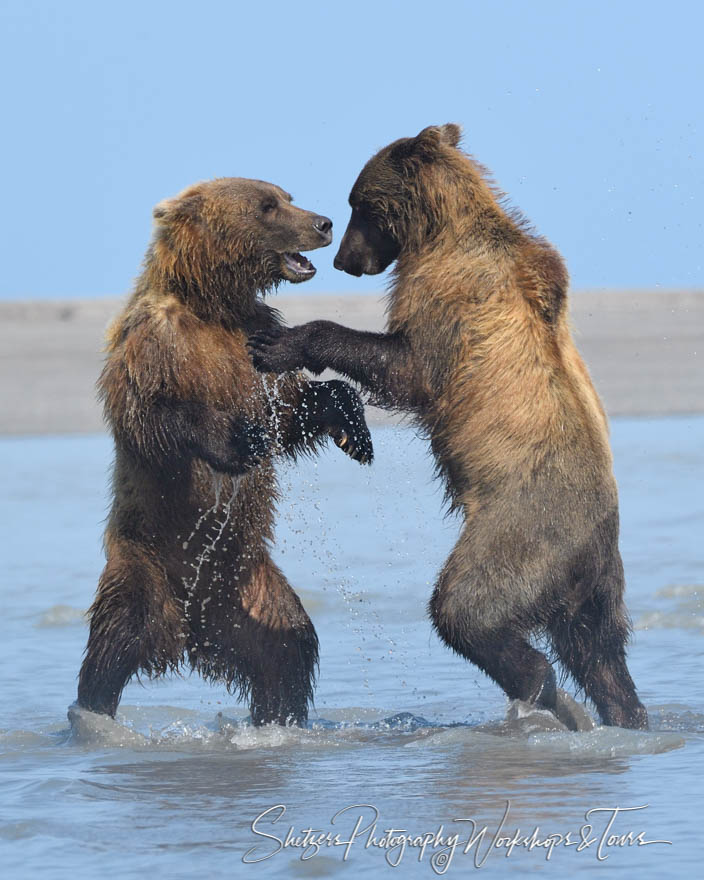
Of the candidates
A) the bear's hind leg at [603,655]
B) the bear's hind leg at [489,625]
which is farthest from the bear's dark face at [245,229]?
the bear's hind leg at [603,655]

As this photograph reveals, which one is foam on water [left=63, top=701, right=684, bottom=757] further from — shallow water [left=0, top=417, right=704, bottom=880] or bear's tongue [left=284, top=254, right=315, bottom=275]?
bear's tongue [left=284, top=254, right=315, bottom=275]

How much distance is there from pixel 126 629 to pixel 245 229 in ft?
5.70

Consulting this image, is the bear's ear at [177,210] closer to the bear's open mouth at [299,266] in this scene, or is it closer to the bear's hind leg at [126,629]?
the bear's open mouth at [299,266]

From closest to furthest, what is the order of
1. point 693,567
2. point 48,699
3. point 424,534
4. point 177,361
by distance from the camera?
point 177,361 → point 48,699 → point 693,567 → point 424,534

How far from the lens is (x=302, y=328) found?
6.41 m

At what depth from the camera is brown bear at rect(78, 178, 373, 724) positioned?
6262 millimetres

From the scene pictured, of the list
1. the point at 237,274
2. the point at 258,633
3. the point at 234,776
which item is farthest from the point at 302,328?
the point at 234,776

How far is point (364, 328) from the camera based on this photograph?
29516 millimetres

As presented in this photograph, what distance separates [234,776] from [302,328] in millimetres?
1839

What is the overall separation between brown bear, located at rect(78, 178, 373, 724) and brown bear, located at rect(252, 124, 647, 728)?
305mm

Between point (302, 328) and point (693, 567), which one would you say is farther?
point (693, 567)

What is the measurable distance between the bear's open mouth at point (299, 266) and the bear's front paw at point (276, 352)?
17.4 inches

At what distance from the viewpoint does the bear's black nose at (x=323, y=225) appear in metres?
6.76

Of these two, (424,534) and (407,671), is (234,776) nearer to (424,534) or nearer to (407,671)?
(407,671)
